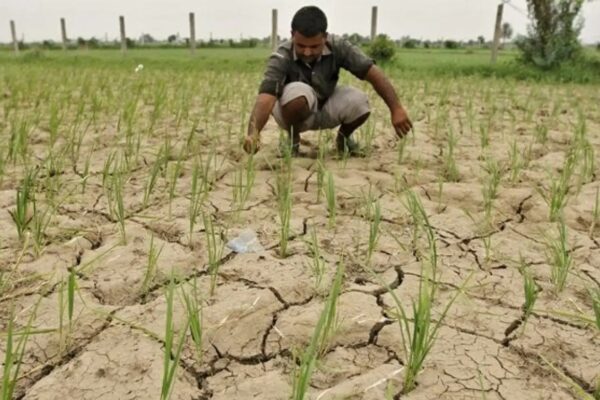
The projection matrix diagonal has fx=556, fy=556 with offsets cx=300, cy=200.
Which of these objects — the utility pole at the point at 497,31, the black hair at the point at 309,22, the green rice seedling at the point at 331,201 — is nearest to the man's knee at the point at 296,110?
the black hair at the point at 309,22

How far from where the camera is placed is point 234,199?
203 centimetres

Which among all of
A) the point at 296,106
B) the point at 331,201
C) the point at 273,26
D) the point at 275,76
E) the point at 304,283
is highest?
the point at 273,26

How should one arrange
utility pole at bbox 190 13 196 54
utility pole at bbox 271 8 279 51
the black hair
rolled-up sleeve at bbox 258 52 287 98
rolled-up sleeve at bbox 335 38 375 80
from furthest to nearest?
1. utility pole at bbox 190 13 196 54
2. utility pole at bbox 271 8 279 51
3. rolled-up sleeve at bbox 335 38 375 80
4. rolled-up sleeve at bbox 258 52 287 98
5. the black hair

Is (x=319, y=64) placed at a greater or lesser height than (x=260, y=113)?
greater

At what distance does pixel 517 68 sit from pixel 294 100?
725cm

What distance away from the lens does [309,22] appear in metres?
2.39

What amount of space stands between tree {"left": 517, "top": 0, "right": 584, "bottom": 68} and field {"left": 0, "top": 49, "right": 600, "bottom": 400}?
24.6 feet

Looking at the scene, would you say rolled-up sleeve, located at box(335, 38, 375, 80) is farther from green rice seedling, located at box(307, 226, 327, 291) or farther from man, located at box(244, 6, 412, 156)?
green rice seedling, located at box(307, 226, 327, 291)

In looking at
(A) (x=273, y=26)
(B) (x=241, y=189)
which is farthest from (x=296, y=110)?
(A) (x=273, y=26)

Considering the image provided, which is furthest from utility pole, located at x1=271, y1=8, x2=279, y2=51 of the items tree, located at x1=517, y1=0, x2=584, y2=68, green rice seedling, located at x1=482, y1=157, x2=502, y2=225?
green rice seedling, located at x1=482, y1=157, x2=502, y2=225

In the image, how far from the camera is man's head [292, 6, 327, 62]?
2.40m

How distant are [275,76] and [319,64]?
257 mm

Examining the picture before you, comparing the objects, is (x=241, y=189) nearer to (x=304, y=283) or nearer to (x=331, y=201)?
(x=331, y=201)

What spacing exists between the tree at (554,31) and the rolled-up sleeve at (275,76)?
8.00 meters
